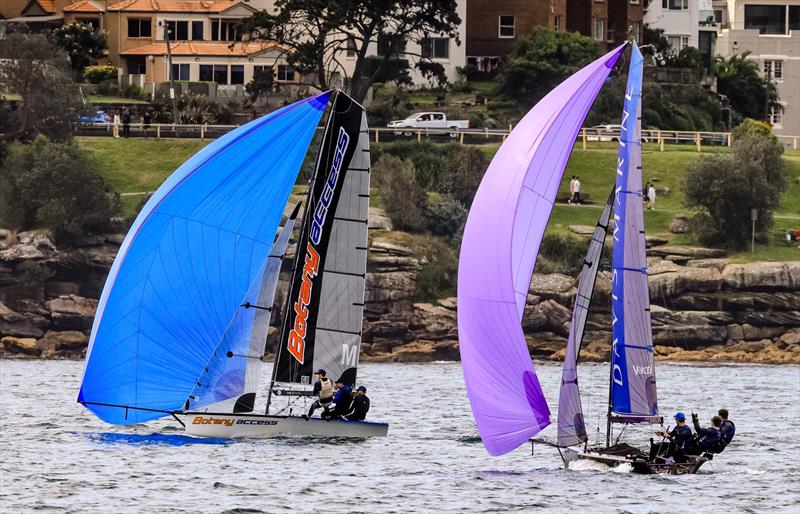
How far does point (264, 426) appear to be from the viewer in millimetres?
34938

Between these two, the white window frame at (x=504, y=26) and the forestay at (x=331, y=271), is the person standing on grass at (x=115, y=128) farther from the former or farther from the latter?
the forestay at (x=331, y=271)

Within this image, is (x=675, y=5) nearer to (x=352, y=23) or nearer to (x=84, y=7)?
(x=352, y=23)

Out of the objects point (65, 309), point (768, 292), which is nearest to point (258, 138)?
point (65, 309)

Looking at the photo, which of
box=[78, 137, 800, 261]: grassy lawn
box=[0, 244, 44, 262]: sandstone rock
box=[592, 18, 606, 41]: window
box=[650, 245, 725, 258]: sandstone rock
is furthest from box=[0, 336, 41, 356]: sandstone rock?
box=[592, 18, 606, 41]: window

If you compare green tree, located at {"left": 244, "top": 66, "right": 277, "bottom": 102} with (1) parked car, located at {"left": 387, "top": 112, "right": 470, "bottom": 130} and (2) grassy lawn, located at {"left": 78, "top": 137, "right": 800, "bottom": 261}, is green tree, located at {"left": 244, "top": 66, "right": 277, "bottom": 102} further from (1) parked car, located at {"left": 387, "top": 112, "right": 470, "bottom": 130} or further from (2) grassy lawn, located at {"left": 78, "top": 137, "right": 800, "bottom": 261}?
(1) parked car, located at {"left": 387, "top": 112, "right": 470, "bottom": 130}

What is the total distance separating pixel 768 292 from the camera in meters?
70.9

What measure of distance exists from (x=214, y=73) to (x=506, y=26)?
1673cm

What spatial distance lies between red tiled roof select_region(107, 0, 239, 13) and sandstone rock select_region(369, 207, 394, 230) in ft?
103

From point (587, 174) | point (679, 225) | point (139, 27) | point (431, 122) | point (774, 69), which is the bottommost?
point (679, 225)

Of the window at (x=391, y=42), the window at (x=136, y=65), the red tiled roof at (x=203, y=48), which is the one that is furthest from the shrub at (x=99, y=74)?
the window at (x=391, y=42)

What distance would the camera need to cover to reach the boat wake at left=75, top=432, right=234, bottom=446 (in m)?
35.7

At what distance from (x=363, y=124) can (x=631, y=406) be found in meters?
8.47

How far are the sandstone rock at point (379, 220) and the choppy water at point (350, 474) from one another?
2800cm

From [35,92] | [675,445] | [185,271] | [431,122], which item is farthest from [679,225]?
[185,271]
